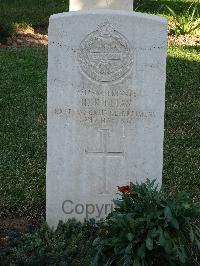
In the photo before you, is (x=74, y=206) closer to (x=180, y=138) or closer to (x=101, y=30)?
(x=101, y=30)

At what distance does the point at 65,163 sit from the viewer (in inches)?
192

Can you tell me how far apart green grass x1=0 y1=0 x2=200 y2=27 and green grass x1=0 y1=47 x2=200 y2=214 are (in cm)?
228

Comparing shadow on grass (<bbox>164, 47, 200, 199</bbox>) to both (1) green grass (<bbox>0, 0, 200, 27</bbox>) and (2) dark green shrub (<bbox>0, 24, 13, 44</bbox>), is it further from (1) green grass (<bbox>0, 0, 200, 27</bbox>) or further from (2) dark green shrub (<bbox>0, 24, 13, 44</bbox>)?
(1) green grass (<bbox>0, 0, 200, 27</bbox>)

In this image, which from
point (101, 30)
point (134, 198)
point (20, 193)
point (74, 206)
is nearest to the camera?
point (134, 198)

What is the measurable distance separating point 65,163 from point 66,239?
0.57 metres

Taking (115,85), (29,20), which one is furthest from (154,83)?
(29,20)

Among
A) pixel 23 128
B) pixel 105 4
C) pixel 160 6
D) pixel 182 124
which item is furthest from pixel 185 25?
→ pixel 23 128

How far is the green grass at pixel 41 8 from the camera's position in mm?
13234

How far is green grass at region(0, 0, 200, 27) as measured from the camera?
43.4 ft

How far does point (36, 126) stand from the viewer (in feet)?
24.8

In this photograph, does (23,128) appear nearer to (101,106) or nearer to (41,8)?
(101,106)

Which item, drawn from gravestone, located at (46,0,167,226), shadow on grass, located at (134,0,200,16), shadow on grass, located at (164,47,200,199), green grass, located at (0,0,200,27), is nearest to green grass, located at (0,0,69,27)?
green grass, located at (0,0,200,27)

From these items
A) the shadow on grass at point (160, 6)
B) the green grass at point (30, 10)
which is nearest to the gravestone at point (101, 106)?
the green grass at point (30, 10)

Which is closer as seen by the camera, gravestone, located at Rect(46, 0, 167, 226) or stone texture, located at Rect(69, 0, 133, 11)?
gravestone, located at Rect(46, 0, 167, 226)
